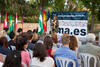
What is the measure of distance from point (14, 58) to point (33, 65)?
64 centimetres

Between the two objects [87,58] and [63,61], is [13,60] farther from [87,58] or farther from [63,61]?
[87,58]

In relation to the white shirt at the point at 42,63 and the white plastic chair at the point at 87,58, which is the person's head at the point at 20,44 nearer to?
the white shirt at the point at 42,63

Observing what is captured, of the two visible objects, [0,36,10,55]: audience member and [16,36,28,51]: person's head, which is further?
[0,36,10,55]: audience member

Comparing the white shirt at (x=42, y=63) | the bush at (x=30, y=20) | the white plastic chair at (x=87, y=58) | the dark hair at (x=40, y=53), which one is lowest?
the bush at (x=30, y=20)

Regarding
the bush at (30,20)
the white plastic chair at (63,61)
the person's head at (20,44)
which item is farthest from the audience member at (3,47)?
the bush at (30,20)

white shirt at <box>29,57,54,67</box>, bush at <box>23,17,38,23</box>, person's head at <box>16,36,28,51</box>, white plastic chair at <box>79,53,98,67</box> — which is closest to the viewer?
white shirt at <box>29,57,54,67</box>

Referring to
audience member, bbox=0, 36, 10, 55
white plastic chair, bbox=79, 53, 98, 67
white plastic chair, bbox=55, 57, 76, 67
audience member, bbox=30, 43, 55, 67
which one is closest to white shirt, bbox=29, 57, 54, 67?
audience member, bbox=30, 43, 55, 67

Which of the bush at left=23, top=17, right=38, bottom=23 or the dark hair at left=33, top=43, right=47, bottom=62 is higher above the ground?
the dark hair at left=33, top=43, right=47, bottom=62

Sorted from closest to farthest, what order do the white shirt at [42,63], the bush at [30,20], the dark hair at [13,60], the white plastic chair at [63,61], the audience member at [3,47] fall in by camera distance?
1. the dark hair at [13,60]
2. the white shirt at [42,63]
3. the white plastic chair at [63,61]
4. the audience member at [3,47]
5. the bush at [30,20]

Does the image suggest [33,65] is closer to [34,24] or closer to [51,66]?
[51,66]

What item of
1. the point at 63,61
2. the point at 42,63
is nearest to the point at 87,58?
the point at 63,61

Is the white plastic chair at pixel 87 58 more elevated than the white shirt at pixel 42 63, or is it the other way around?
the white shirt at pixel 42 63

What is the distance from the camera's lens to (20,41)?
12.4ft

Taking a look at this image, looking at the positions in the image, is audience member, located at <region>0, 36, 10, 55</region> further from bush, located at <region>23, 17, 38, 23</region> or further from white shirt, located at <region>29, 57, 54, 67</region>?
bush, located at <region>23, 17, 38, 23</region>
